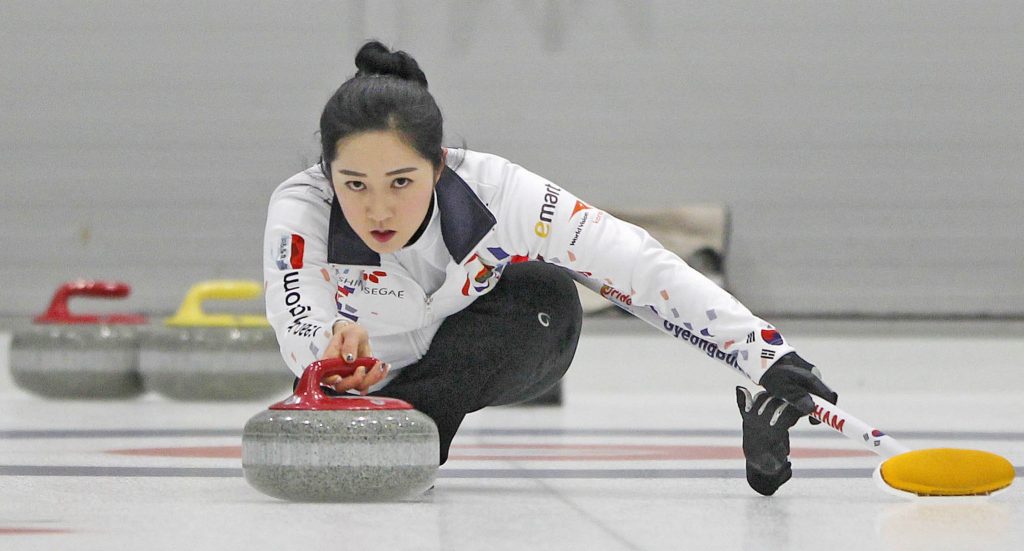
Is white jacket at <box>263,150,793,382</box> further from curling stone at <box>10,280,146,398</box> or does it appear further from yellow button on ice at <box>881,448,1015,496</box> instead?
curling stone at <box>10,280,146,398</box>

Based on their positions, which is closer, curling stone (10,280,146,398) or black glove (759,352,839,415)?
black glove (759,352,839,415)

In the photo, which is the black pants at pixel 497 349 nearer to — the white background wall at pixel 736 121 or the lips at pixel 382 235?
the lips at pixel 382 235

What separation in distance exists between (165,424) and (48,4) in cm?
327

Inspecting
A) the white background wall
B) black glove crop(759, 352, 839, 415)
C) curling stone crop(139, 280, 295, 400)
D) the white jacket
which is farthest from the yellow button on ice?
the white background wall

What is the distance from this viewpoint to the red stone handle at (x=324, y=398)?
77.8 inches

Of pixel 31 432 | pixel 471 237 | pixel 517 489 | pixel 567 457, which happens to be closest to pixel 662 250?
pixel 471 237

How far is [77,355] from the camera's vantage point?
17.1ft

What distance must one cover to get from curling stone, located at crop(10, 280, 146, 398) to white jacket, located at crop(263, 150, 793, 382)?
3.04 metres

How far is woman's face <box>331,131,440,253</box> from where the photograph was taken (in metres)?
2.14

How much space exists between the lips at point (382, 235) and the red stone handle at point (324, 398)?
24 cm

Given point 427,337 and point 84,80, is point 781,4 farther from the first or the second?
point 427,337

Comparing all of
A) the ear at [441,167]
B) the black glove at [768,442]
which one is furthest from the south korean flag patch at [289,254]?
the black glove at [768,442]

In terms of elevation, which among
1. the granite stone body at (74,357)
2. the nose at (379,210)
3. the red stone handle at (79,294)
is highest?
the nose at (379,210)

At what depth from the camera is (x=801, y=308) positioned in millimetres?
6387
